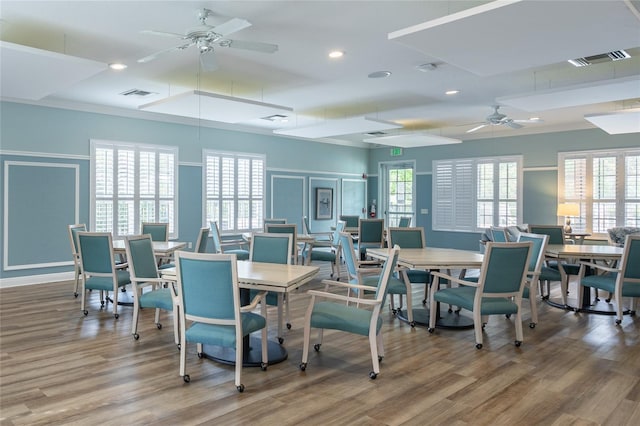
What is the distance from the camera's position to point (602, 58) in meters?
4.93

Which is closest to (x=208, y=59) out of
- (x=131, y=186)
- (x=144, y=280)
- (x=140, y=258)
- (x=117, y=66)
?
(x=117, y=66)

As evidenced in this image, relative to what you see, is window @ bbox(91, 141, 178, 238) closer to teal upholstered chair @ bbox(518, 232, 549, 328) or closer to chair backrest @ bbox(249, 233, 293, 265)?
chair backrest @ bbox(249, 233, 293, 265)

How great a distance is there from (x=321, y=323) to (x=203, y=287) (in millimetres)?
921

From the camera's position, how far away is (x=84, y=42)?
482 centimetres

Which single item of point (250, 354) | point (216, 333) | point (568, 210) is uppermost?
point (568, 210)

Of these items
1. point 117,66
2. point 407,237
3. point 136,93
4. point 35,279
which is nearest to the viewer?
point 117,66

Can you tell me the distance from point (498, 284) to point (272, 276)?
6.60 ft

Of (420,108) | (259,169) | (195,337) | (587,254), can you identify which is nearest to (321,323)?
(195,337)

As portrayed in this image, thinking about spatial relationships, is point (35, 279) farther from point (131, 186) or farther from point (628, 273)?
point (628, 273)

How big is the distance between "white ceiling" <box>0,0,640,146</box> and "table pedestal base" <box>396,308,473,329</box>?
257cm

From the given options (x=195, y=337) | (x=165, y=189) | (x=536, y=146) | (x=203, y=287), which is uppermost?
(x=536, y=146)

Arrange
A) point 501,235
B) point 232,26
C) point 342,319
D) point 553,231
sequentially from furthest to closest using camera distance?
point 553,231 < point 501,235 < point 232,26 < point 342,319

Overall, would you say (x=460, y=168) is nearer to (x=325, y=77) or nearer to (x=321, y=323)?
(x=325, y=77)

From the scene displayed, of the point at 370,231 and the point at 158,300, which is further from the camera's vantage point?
the point at 370,231
